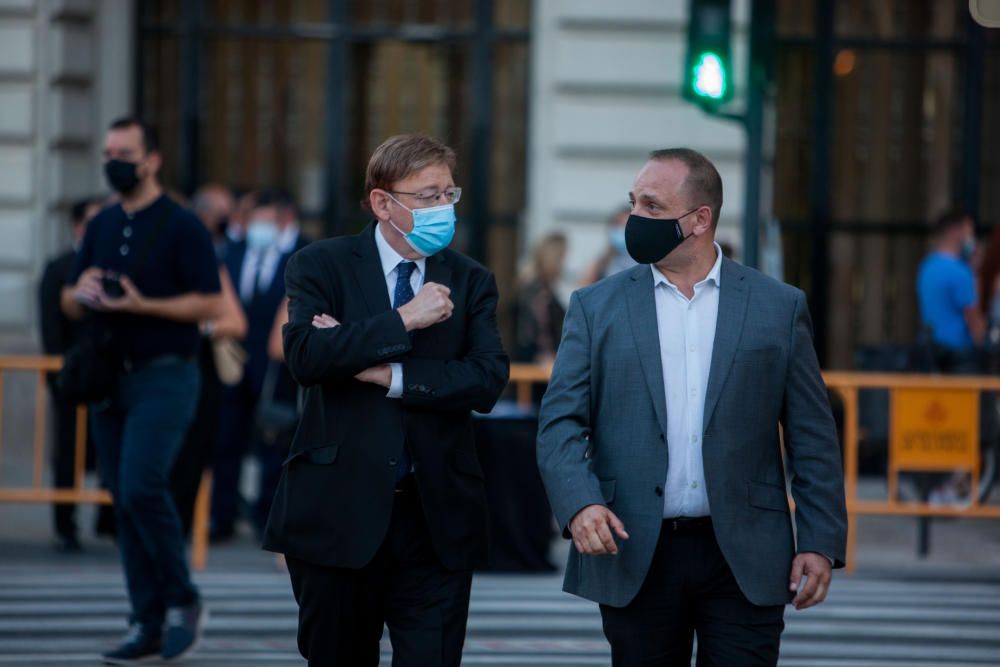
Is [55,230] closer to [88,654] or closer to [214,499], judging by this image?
[214,499]

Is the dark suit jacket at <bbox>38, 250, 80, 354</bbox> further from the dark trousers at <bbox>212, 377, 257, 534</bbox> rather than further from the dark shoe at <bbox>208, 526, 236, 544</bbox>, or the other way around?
the dark shoe at <bbox>208, 526, 236, 544</bbox>

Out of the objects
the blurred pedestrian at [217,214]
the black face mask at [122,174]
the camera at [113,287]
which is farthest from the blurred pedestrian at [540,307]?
the camera at [113,287]

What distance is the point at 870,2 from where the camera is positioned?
14.8 metres

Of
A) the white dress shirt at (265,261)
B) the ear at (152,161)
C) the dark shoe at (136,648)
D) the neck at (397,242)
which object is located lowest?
the dark shoe at (136,648)

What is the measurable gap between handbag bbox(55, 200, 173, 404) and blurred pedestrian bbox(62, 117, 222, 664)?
18mm

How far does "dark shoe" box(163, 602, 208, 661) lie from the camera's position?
704 centimetres

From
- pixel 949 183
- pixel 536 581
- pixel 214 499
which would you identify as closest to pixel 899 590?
pixel 536 581

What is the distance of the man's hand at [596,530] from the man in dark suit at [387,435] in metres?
0.47

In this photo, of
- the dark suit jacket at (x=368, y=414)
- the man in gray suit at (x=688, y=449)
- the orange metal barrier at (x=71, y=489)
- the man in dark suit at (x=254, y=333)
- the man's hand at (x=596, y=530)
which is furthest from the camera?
the man in dark suit at (x=254, y=333)

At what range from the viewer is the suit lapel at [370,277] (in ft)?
16.1

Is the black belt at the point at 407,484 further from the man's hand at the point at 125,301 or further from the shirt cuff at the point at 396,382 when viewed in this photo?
the man's hand at the point at 125,301

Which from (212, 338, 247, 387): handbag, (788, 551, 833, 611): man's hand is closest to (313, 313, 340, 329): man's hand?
(788, 551, 833, 611): man's hand

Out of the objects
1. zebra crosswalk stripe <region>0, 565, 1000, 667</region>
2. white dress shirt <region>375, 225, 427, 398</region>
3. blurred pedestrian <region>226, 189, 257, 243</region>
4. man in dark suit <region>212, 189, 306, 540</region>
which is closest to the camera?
white dress shirt <region>375, 225, 427, 398</region>

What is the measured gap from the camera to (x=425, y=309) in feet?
15.6
